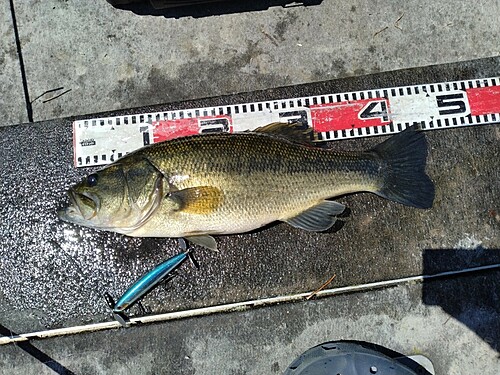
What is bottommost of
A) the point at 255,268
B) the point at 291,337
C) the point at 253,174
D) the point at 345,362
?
the point at 345,362

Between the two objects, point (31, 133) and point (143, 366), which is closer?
point (143, 366)

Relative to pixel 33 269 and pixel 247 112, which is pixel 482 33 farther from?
pixel 33 269

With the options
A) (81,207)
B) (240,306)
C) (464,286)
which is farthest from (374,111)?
(81,207)

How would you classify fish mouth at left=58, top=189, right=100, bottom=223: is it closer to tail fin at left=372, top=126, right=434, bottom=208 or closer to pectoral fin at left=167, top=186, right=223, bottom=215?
pectoral fin at left=167, top=186, right=223, bottom=215

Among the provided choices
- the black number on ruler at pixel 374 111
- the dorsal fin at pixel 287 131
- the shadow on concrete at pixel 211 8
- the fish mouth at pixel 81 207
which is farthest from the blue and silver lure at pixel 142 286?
the shadow on concrete at pixel 211 8

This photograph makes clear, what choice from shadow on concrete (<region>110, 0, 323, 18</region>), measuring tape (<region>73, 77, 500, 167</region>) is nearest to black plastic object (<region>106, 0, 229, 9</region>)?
shadow on concrete (<region>110, 0, 323, 18</region>)

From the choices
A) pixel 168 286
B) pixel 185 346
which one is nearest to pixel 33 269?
pixel 168 286

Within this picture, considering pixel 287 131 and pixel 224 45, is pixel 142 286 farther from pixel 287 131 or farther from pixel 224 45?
pixel 224 45
